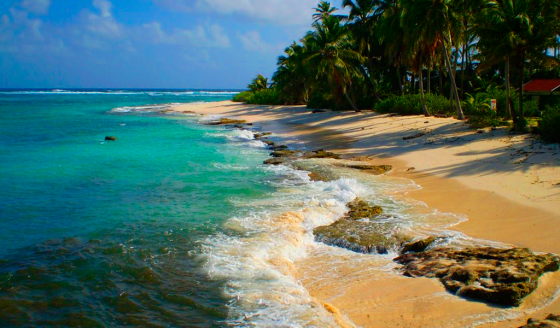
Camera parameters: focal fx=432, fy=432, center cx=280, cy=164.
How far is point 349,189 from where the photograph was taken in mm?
12734

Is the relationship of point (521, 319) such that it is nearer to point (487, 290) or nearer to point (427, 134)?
point (487, 290)

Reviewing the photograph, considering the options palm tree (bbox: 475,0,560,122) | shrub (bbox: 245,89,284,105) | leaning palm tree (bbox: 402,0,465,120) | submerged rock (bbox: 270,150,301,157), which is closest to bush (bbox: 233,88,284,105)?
shrub (bbox: 245,89,284,105)

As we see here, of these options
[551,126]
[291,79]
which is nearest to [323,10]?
[291,79]

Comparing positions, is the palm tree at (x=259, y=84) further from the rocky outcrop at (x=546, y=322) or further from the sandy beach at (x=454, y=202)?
the rocky outcrop at (x=546, y=322)

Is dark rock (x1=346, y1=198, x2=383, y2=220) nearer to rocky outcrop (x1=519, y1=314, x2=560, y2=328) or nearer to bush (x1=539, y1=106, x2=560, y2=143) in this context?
rocky outcrop (x1=519, y1=314, x2=560, y2=328)

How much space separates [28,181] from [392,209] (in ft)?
42.2

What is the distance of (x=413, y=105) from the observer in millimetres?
30844

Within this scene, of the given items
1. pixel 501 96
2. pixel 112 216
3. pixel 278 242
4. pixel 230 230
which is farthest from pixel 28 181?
pixel 501 96

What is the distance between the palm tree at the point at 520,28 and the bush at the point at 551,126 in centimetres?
261

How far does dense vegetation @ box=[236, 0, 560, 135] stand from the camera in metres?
19.4

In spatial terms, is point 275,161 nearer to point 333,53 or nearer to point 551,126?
point 551,126

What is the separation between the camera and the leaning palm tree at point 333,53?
36.2 m

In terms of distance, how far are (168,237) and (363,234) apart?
4202 mm

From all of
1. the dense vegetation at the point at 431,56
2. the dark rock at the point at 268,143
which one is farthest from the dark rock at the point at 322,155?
the dense vegetation at the point at 431,56
